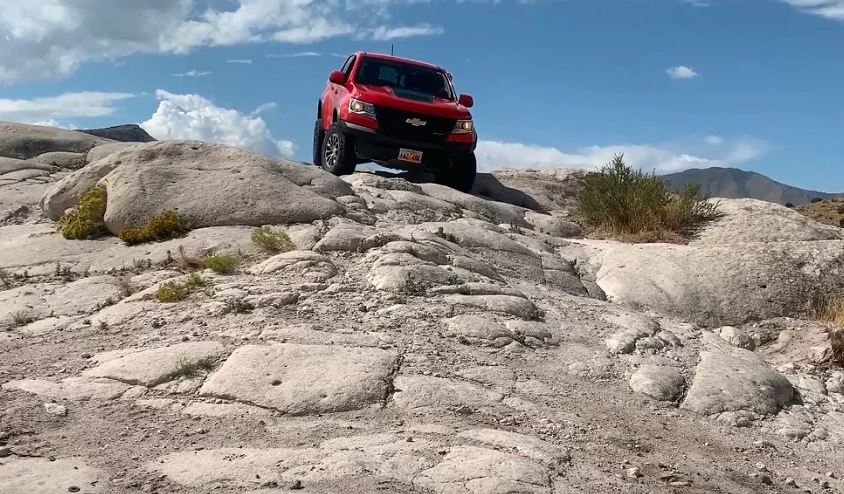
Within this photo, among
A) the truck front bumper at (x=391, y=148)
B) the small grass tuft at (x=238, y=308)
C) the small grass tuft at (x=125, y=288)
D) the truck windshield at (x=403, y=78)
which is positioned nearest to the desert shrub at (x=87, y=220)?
the small grass tuft at (x=125, y=288)

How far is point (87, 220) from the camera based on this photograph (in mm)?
8461

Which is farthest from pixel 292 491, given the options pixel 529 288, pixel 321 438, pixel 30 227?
pixel 30 227

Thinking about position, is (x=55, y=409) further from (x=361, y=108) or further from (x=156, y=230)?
(x=361, y=108)

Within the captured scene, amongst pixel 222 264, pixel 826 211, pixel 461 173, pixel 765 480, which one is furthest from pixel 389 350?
pixel 826 211

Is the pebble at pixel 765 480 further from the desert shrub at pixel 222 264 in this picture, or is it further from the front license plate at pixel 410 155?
the front license plate at pixel 410 155

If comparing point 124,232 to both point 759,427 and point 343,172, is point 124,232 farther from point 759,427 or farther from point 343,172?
point 759,427

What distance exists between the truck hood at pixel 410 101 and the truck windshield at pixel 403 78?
25 cm

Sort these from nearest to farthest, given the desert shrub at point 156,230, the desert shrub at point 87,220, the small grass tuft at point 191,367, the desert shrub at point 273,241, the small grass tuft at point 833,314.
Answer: the small grass tuft at point 191,367, the small grass tuft at point 833,314, the desert shrub at point 273,241, the desert shrub at point 156,230, the desert shrub at point 87,220

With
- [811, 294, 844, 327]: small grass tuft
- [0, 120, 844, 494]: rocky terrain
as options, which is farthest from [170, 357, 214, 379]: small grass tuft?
[811, 294, 844, 327]: small grass tuft

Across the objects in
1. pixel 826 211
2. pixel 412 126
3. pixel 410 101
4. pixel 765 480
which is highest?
pixel 410 101

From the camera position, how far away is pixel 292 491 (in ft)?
11.6

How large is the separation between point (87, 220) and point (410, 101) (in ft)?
16.2

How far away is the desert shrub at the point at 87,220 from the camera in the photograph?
8.43 meters

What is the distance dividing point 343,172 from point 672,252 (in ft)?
17.0
